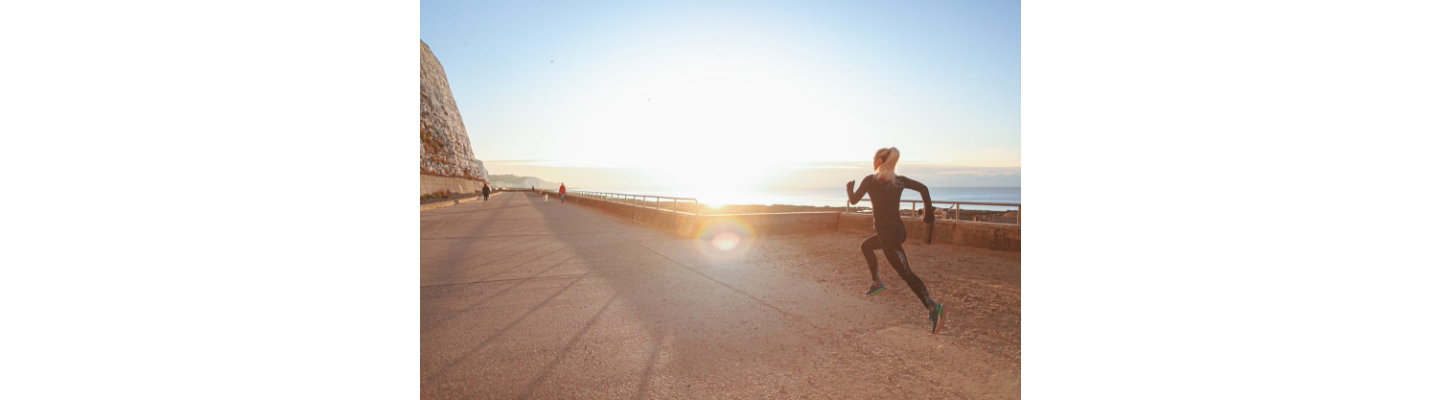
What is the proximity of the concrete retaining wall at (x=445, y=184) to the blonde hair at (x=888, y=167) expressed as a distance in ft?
112

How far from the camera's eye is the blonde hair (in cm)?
415

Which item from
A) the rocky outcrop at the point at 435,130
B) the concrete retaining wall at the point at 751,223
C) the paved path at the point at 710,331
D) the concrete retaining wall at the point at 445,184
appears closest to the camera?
the paved path at the point at 710,331

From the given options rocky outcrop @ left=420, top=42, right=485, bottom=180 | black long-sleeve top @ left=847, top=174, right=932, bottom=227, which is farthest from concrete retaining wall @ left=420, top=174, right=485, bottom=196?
black long-sleeve top @ left=847, top=174, right=932, bottom=227

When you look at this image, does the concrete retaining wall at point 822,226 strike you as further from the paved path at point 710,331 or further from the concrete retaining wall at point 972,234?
the paved path at point 710,331

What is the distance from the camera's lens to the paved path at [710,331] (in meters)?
2.87

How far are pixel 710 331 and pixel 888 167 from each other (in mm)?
1961

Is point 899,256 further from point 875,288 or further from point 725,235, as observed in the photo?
point 725,235

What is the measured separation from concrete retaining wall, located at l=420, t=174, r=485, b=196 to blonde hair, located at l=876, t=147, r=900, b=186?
34.1 metres

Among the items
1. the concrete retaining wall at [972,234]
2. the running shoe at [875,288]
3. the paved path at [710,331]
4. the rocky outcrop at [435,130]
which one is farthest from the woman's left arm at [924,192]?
the rocky outcrop at [435,130]

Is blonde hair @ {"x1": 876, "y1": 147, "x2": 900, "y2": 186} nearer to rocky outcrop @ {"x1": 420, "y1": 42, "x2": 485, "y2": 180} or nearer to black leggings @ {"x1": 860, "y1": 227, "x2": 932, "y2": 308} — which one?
black leggings @ {"x1": 860, "y1": 227, "x2": 932, "y2": 308}

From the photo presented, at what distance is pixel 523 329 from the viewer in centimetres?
390
